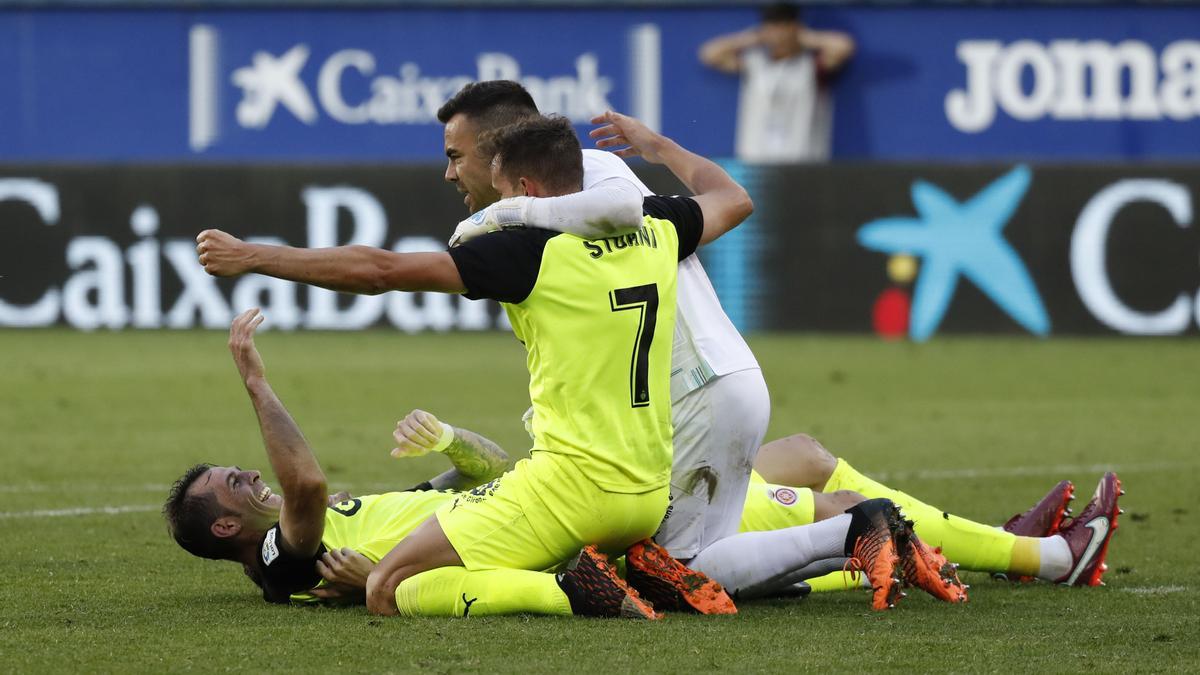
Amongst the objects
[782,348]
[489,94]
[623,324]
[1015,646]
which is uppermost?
[489,94]

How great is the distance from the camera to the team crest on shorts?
20.9 feet

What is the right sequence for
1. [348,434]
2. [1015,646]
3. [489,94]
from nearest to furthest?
[1015,646] → [489,94] → [348,434]

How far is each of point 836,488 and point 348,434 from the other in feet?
15.4

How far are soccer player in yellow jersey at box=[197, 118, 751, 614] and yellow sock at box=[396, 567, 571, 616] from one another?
1.1 inches

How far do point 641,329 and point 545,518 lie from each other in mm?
624

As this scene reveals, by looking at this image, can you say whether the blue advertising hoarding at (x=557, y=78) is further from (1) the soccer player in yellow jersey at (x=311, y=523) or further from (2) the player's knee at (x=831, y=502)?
(1) the soccer player in yellow jersey at (x=311, y=523)

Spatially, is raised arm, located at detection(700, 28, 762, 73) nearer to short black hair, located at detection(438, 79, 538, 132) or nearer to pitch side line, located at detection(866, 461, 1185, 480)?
pitch side line, located at detection(866, 461, 1185, 480)

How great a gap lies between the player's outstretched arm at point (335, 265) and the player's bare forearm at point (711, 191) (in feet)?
3.29

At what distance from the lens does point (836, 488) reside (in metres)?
6.66

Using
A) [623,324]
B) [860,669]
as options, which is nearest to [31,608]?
[623,324]

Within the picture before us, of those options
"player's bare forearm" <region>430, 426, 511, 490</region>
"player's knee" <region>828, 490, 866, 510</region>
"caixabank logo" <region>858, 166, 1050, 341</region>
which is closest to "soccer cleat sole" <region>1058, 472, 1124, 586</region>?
"player's knee" <region>828, 490, 866, 510</region>

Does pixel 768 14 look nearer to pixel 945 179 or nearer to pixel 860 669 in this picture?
pixel 945 179

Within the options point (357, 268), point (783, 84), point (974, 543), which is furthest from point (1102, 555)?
point (783, 84)

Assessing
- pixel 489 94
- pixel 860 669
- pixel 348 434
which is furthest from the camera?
pixel 348 434
